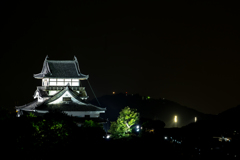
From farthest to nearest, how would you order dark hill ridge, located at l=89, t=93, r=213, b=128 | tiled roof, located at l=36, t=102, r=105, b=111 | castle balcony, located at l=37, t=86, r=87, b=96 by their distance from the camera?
dark hill ridge, located at l=89, t=93, r=213, b=128 < castle balcony, located at l=37, t=86, r=87, b=96 < tiled roof, located at l=36, t=102, r=105, b=111

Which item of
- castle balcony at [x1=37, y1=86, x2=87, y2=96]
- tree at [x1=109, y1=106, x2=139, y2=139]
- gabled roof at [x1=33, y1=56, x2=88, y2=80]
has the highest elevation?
gabled roof at [x1=33, y1=56, x2=88, y2=80]

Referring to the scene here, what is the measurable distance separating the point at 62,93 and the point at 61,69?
301 inches

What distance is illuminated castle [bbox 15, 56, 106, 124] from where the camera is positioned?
5106cm

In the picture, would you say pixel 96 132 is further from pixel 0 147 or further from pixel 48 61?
pixel 48 61

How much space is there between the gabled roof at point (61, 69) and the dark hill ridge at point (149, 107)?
5577cm

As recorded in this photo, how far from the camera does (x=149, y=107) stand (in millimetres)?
132875

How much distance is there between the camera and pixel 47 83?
57.7 m

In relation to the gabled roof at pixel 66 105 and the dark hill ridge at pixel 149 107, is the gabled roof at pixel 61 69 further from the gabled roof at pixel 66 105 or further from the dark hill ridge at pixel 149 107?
the dark hill ridge at pixel 149 107

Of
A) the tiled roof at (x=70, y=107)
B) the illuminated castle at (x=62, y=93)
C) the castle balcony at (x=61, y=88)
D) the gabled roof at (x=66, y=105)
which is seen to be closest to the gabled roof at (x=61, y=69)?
the illuminated castle at (x=62, y=93)

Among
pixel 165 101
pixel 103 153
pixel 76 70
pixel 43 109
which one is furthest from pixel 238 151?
pixel 165 101

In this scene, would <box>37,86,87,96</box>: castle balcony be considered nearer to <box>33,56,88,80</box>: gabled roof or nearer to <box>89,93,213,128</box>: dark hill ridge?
<box>33,56,88,80</box>: gabled roof

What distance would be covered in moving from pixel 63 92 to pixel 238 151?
35.4 meters

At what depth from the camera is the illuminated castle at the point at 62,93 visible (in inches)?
2010

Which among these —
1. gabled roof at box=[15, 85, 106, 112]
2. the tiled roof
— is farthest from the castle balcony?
the tiled roof
